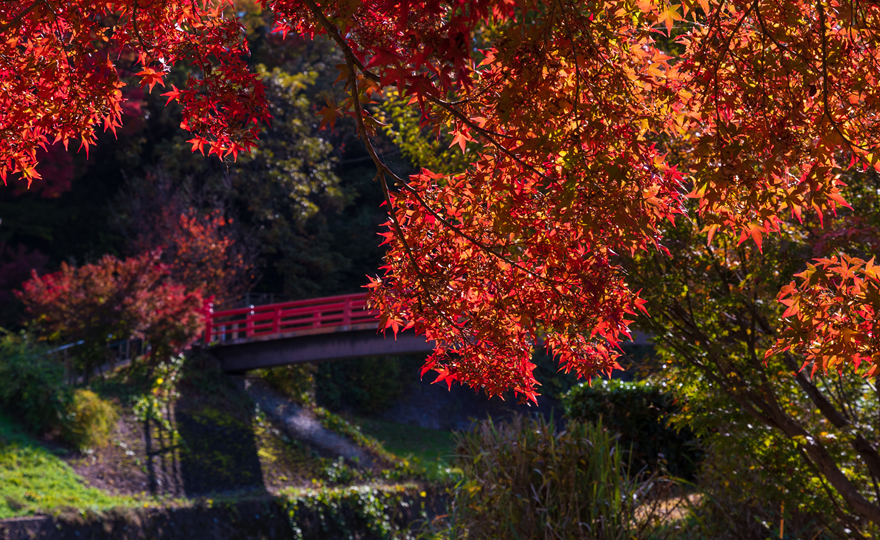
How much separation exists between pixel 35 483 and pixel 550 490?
7280 mm

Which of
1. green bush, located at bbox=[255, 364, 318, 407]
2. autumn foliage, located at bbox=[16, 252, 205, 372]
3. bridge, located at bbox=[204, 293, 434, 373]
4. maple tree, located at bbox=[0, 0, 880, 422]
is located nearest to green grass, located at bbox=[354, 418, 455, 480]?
green bush, located at bbox=[255, 364, 318, 407]

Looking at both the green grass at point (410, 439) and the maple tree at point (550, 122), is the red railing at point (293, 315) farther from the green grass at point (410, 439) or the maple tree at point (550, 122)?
the maple tree at point (550, 122)

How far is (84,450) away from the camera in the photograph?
10867 millimetres

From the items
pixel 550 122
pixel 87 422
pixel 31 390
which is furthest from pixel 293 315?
pixel 550 122

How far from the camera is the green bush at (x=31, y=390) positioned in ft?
35.6

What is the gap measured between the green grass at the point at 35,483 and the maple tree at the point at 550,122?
6680mm

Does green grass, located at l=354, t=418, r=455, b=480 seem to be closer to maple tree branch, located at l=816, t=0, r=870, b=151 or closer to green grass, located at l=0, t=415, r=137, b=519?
green grass, located at l=0, t=415, r=137, b=519

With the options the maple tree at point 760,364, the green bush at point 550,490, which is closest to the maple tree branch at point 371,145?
the maple tree at point 760,364

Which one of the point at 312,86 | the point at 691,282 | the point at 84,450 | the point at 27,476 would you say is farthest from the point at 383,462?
the point at 312,86

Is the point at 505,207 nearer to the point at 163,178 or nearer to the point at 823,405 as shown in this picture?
the point at 823,405

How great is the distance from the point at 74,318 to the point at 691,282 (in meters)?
11.2

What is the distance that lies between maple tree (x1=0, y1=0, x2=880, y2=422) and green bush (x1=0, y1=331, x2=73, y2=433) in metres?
8.61

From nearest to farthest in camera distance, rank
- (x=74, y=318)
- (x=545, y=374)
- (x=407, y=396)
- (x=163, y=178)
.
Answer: (x=74, y=318), (x=163, y=178), (x=407, y=396), (x=545, y=374)

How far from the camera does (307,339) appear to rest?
15766mm
